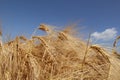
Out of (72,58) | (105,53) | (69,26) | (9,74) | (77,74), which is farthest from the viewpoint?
(69,26)

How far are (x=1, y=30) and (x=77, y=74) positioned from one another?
2.24ft

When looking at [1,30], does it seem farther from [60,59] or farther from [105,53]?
[105,53]

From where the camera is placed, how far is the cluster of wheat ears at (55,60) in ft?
5.34

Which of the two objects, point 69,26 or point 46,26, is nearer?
point 46,26

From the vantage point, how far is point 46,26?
2.19m

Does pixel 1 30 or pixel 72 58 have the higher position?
pixel 1 30

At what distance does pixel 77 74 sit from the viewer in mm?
1684

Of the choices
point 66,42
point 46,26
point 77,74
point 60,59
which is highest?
point 46,26

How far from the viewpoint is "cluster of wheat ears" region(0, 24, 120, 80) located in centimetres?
163

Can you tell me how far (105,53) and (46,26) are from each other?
65cm

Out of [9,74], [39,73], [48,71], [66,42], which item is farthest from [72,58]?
[9,74]

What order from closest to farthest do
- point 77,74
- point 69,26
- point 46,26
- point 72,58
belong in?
point 77,74 → point 72,58 → point 46,26 → point 69,26

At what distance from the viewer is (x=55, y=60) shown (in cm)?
178

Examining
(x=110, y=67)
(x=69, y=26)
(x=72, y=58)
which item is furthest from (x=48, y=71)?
(x=69, y=26)
